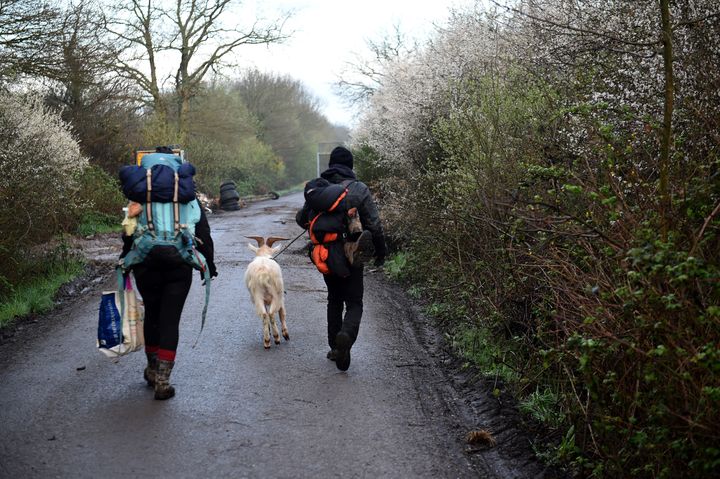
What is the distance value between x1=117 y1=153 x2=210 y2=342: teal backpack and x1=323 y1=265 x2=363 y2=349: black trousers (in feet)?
5.14

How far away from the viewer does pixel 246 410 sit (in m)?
6.09

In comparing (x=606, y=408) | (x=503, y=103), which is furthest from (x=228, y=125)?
(x=606, y=408)

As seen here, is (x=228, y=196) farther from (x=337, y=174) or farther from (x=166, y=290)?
(x=166, y=290)

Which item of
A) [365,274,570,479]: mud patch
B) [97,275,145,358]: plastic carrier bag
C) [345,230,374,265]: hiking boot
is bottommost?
[365,274,570,479]: mud patch

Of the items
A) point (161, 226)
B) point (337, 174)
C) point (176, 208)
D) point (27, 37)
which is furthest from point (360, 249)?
point (27, 37)

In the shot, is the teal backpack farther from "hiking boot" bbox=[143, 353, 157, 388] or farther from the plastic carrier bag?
"hiking boot" bbox=[143, 353, 157, 388]

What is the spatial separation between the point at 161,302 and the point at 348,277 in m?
1.88

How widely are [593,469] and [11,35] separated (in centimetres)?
1060

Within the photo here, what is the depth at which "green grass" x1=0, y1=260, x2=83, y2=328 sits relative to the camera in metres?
10.0

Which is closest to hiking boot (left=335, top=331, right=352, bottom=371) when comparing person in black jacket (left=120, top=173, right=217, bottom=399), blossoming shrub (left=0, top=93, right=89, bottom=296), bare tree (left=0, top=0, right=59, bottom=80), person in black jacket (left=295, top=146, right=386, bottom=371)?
person in black jacket (left=295, top=146, right=386, bottom=371)

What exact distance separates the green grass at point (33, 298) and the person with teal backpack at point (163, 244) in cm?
394

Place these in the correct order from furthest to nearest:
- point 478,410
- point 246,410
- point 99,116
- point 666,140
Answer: point 99,116 → point 478,410 → point 246,410 → point 666,140

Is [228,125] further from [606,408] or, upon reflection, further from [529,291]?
[606,408]

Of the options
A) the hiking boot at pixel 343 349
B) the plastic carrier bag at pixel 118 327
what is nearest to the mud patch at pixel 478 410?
the hiking boot at pixel 343 349
